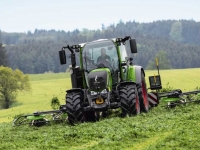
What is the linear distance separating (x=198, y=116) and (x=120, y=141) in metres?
3.32

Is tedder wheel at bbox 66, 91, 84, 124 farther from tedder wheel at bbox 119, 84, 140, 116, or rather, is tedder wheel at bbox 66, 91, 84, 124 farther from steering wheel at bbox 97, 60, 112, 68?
steering wheel at bbox 97, 60, 112, 68

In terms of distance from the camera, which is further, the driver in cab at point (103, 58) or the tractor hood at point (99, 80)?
the driver in cab at point (103, 58)

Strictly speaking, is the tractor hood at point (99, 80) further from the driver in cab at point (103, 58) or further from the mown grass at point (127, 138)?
the mown grass at point (127, 138)

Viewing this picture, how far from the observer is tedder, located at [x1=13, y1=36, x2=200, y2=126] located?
547 inches

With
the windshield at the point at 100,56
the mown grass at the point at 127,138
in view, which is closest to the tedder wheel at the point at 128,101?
the windshield at the point at 100,56

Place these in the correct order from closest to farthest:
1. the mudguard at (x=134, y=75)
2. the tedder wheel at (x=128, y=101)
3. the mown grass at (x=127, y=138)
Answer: the mown grass at (x=127, y=138) < the tedder wheel at (x=128, y=101) < the mudguard at (x=134, y=75)

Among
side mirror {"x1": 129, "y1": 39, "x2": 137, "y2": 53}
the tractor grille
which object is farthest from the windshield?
the tractor grille

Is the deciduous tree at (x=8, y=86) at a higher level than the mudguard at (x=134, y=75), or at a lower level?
lower

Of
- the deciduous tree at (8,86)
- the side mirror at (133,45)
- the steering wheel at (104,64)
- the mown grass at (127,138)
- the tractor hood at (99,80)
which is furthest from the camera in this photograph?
the deciduous tree at (8,86)

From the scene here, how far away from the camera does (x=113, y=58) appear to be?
1514 cm

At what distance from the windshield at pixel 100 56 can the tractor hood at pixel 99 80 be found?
767 mm

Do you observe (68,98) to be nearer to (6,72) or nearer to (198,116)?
(198,116)

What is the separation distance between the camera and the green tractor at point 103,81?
1388 cm

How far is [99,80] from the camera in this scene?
46.2 feet
